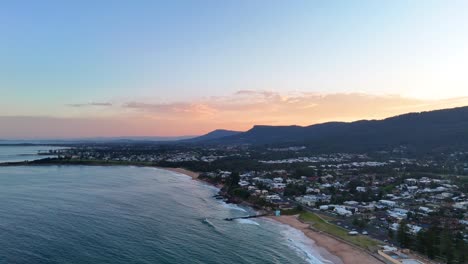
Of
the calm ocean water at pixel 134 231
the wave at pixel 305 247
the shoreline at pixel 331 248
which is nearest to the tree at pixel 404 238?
the shoreline at pixel 331 248

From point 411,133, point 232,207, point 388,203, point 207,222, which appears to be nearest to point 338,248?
point 207,222

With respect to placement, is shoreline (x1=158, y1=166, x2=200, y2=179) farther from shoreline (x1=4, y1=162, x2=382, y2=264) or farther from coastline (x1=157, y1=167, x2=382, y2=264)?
coastline (x1=157, y1=167, x2=382, y2=264)

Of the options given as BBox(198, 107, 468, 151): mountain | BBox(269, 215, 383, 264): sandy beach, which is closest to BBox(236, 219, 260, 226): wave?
BBox(269, 215, 383, 264): sandy beach

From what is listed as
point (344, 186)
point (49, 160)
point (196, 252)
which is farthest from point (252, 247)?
point (49, 160)

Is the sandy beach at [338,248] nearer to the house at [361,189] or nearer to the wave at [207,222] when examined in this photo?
the wave at [207,222]

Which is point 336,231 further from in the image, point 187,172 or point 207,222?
point 187,172
